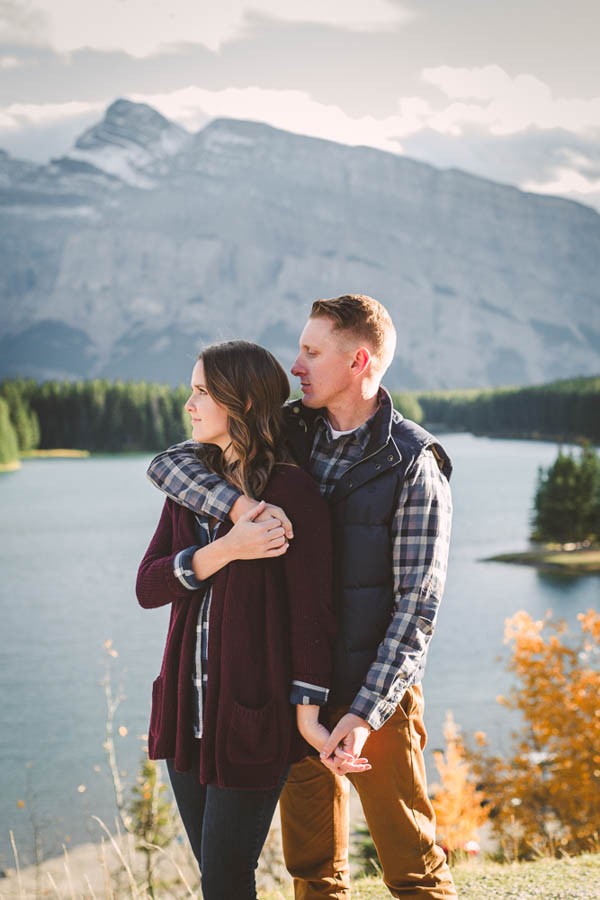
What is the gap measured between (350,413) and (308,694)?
852mm

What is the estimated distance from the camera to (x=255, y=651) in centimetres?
250

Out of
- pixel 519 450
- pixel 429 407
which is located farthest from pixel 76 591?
pixel 429 407

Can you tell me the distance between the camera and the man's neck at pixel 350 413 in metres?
2.87

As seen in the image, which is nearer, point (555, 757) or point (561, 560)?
point (555, 757)

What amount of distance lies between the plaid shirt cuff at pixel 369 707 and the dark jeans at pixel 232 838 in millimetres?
265

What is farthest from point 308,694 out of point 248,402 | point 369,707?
point 248,402

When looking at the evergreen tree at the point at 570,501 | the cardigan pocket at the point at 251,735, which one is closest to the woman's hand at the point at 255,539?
the cardigan pocket at the point at 251,735

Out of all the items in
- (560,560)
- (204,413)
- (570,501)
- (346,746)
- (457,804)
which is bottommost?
(457,804)

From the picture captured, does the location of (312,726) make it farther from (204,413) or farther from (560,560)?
(560,560)

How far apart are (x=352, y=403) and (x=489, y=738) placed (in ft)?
64.9

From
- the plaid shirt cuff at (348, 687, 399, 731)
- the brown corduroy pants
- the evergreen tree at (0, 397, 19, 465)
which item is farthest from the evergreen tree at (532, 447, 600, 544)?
the plaid shirt cuff at (348, 687, 399, 731)

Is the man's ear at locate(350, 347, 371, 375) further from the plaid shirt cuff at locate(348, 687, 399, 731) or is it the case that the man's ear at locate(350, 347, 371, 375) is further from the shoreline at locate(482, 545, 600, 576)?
the shoreline at locate(482, 545, 600, 576)

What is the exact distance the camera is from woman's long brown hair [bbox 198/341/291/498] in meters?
2.61

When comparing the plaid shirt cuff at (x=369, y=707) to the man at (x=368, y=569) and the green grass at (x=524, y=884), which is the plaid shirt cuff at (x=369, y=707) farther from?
the green grass at (x=524, y=884)
